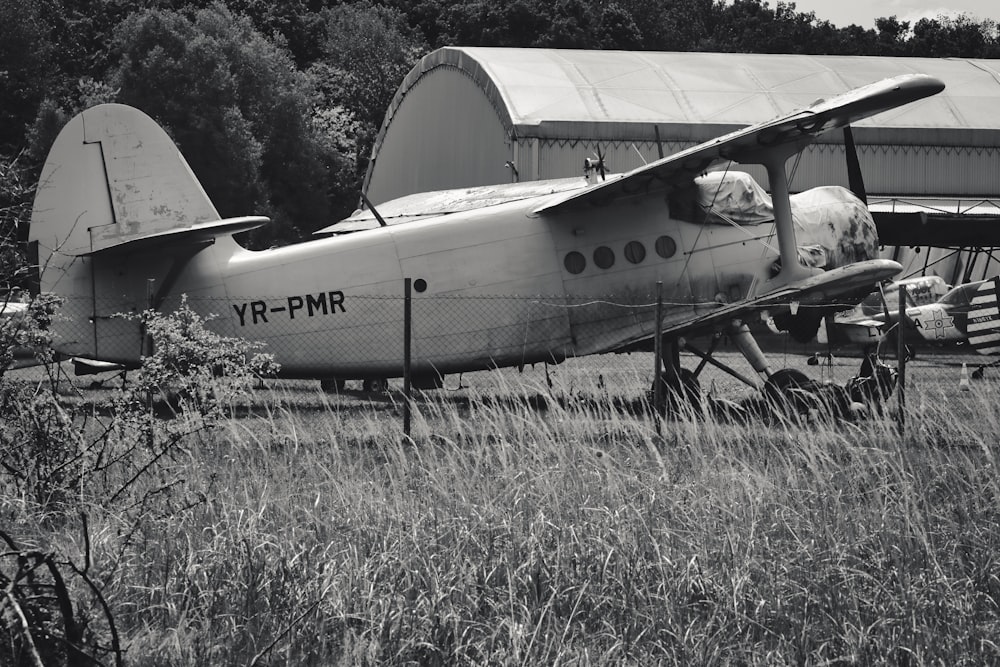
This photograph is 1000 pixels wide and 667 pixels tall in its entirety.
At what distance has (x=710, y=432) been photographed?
7.38m

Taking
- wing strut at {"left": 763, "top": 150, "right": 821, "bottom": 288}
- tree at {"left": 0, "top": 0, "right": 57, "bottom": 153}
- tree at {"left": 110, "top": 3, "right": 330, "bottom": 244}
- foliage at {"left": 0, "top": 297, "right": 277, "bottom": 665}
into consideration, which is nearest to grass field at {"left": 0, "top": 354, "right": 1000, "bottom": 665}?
foliage at {"left": 0, "top": 297, "right": 277, "bottom": 665}

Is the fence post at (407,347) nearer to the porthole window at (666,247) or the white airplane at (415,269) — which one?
the white airplane at (415,269)

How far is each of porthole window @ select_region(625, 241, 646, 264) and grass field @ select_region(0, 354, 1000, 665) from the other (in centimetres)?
520

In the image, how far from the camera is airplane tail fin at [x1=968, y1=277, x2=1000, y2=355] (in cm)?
1762

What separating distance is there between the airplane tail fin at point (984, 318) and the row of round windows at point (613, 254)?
7643 millimetres

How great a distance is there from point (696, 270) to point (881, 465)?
558cm

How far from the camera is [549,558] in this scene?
229 inches

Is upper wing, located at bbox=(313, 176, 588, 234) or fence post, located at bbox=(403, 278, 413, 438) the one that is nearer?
fence post, located at bbox=(403, 278, 413, 438)

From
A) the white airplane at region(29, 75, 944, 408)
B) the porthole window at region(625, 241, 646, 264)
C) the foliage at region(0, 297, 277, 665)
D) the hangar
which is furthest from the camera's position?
the hangar

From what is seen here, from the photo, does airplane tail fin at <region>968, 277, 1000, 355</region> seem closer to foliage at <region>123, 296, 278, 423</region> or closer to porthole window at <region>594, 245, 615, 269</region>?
porthole window at <region>594, 245, 615, 269</region>

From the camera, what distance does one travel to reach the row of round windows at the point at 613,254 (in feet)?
40.5

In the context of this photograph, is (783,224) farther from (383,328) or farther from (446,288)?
(383,328)

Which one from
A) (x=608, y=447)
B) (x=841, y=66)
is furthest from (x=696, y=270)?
(x=841, y=66)

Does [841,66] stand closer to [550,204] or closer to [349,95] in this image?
[550,204]
